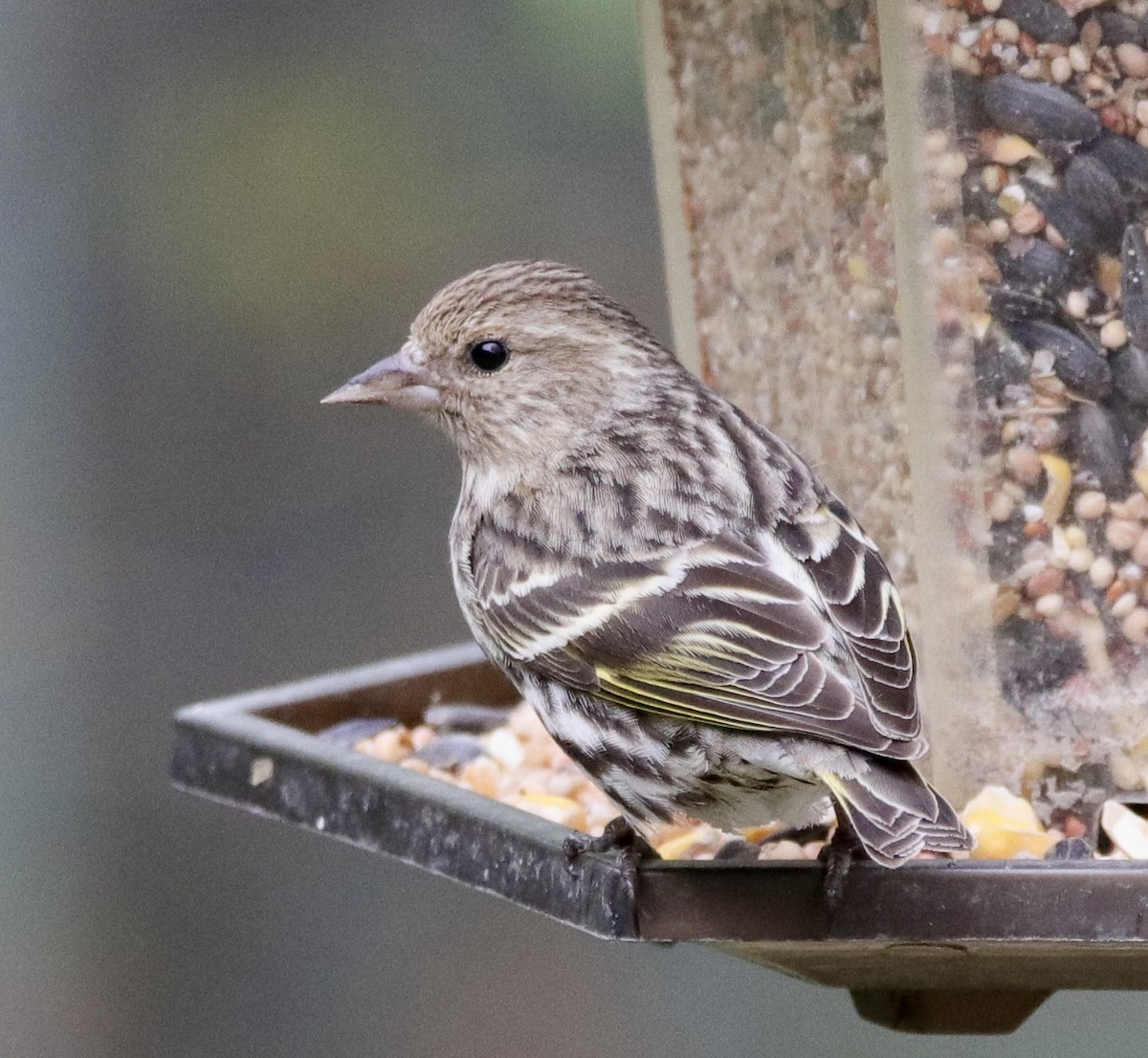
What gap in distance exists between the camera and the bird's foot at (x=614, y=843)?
3.74 m

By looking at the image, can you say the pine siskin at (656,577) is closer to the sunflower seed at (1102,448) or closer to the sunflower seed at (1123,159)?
the sunflower seed at (1102,448)

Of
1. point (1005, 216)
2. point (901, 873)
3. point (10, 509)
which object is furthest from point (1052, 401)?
point (10, 509)

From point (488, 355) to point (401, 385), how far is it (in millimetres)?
178

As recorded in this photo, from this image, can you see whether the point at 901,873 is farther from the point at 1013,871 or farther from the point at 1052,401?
the point at 1052,401

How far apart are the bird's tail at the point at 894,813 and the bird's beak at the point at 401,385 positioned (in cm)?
128

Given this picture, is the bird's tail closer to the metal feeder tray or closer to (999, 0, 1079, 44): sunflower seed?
the metal feeder tray

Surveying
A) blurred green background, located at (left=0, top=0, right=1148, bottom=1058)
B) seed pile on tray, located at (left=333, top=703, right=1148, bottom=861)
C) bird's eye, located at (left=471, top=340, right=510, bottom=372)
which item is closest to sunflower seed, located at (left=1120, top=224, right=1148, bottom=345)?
seed pile on tray, located at (left=333, top=703, right=1148, bottom=861)

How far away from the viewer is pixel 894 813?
11.6 feet

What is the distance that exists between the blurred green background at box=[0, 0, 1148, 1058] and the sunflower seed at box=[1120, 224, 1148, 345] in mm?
3952

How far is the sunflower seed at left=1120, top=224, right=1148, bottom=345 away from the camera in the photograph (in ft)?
13.3

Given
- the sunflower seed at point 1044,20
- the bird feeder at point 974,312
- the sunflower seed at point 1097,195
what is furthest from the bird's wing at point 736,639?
the sunflower seed at point 1044,20

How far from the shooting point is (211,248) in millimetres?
8078

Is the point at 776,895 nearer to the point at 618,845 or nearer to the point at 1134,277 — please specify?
the point at 618,845

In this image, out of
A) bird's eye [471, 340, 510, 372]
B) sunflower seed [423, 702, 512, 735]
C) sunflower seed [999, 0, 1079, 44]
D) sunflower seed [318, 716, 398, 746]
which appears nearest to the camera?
sunflower seed [999, 0, 1079, 44]
